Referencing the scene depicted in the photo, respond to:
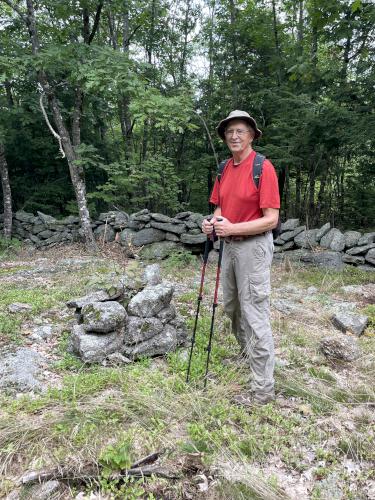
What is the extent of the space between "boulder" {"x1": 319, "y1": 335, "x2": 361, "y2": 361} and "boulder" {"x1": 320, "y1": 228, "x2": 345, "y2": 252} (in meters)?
4.97

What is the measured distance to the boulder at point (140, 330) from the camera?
3840 millimetres

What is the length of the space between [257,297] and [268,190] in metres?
0.88

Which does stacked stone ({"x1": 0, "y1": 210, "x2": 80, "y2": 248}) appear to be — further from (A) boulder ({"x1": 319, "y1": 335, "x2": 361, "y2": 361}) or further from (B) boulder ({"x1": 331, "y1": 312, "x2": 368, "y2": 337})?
(A) boulder ({"x1": 319, "y1": 335, "x2": 361, "y2": 361})

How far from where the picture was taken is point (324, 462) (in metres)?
2.51

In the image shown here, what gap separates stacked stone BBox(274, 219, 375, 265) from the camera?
8.31 m

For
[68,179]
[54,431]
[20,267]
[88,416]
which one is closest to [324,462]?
[88,416]

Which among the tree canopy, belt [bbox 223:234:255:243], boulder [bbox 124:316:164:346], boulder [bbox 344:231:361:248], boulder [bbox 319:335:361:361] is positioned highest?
the tree canopy

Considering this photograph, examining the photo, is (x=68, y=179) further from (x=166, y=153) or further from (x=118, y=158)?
(x=166, y=153)

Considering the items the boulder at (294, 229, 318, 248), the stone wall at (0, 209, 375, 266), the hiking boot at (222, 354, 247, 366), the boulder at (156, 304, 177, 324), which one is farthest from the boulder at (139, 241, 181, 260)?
the hiking boot at (222, 354, 247, 366)

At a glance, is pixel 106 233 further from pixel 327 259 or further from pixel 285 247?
pixel 327 259

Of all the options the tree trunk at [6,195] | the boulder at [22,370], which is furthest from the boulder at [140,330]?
the tree trunk at [6,195]

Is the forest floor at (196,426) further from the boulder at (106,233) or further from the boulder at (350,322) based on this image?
the boulder at (106,233)

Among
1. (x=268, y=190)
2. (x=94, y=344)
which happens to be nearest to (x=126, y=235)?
(x=94, y=344)

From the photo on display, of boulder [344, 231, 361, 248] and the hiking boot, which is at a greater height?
boulder [344, 231, 361, 248]
